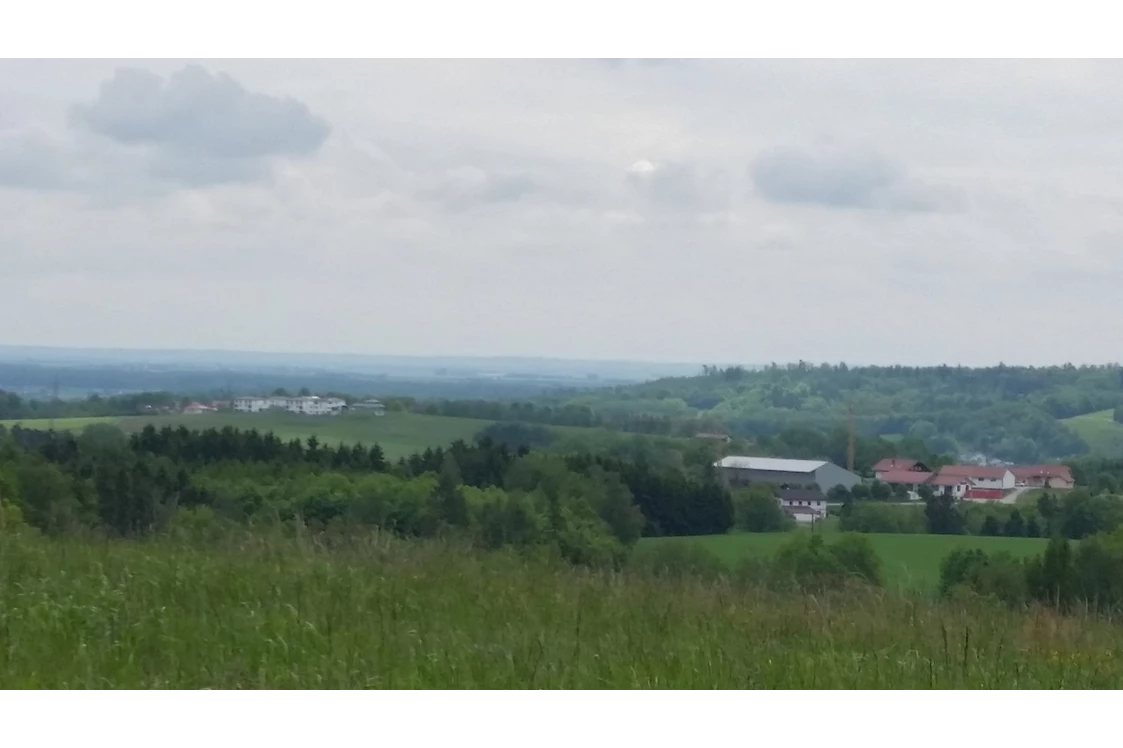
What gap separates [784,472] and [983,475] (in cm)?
230

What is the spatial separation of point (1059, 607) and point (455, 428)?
5.50m

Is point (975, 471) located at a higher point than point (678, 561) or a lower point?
higher

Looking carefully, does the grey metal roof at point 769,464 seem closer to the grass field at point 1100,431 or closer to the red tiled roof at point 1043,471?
the red tiled roof at point 1043,471

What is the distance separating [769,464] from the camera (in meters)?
10.4

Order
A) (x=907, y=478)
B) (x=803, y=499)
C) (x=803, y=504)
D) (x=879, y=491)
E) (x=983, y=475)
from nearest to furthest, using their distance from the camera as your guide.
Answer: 1. (x=803, y=504)
2. (x=803, y=499)
3. (x=879, y=491)
4. (x=907, y=478)
5. (x=983, y=475)

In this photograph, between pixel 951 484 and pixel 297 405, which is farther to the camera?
pixel 951 484

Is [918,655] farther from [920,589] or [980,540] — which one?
[980,540]

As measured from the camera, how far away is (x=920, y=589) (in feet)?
24.3

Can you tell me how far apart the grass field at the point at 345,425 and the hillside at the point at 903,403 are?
1319 mm

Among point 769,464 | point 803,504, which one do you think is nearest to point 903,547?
point 803,504

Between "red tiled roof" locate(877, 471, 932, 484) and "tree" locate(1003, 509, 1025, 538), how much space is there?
1.03 meters

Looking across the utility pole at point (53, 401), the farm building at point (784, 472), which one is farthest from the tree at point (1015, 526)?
the utility pole at point (53, 401)

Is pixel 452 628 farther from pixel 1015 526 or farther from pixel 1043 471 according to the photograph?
pixel 1043 471
